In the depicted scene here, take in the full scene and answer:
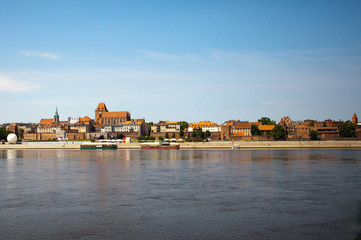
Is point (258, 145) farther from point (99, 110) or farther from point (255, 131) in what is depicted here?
point (99, 110)

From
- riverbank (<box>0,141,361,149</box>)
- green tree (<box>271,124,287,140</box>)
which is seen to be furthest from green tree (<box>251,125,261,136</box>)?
riverbank (<box>0,141,361,149</box>)

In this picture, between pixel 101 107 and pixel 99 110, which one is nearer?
pixel 99 110

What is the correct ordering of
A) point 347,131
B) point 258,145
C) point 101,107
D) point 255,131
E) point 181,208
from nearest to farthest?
point 181,208 < point 258,145 < point 347,131 < point 255,131 < point 101,107

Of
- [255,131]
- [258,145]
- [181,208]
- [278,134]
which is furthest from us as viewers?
[255,131]

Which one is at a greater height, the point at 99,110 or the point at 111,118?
the point at 99,110

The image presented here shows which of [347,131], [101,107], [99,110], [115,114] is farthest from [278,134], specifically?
[101,107]

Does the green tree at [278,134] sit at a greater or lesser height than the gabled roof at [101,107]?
lesser

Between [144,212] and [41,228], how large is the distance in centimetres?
388

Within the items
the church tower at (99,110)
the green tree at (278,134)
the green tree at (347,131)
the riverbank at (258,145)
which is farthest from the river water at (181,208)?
the church tower at (99,110)

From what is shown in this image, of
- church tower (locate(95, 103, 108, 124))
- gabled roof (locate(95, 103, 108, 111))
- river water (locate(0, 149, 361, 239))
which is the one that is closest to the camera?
river water (locate(0, 149, 361, 239))

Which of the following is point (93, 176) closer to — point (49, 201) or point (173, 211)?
point (49, 201)

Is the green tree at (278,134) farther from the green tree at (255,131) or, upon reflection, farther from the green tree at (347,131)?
the green tree at (255,131)

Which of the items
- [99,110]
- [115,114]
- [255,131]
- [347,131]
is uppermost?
[99,110]

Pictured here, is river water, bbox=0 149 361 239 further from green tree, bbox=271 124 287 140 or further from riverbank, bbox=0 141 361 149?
green tree, bbox=271 124 287 140
